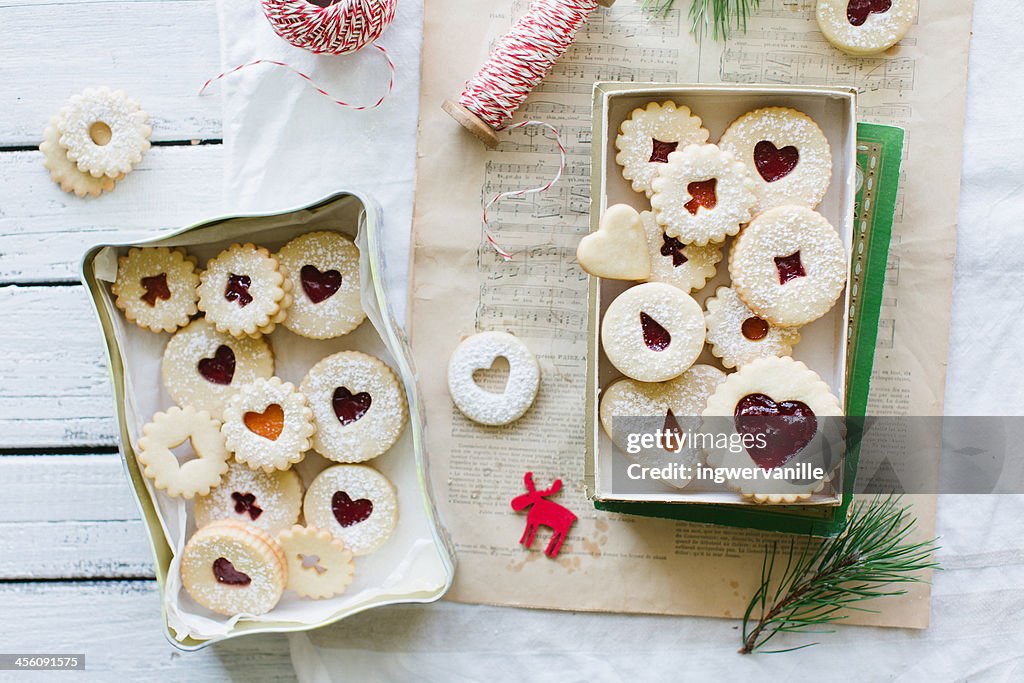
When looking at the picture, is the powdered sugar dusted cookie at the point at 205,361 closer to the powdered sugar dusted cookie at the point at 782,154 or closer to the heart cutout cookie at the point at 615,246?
the heart cutout cookie at the point at 615,246

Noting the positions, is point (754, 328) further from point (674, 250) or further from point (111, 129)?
point (111, 129)

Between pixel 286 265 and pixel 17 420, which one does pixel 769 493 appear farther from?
pixel 17 420

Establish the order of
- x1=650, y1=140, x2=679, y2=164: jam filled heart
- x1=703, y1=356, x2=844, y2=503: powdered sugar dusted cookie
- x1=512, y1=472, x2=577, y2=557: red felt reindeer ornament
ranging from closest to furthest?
1. x1=703, y1=356, x2=844, y2=503: powdered sugar dusted cookie
2. x1=650, y1=140, x2=679, y2=164: jam filled heart
3. x1=512, y1=472, x2=577, y2=557: red felt reindeer ornament

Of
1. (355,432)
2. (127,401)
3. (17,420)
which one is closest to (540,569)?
(355,432)

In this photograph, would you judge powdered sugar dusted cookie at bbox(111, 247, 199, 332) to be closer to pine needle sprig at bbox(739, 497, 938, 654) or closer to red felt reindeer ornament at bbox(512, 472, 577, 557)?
red felt reindeer ornament at bbox(512, 472, 577, 557)

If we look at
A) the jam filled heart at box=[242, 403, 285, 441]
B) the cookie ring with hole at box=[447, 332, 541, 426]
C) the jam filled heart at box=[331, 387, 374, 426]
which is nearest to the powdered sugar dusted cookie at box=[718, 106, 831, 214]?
the cookie ring with hole at box=[447, 332, 541, 426]

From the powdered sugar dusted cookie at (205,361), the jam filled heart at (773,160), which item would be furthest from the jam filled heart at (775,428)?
the powdered sugar dusted cookie at (205,361)

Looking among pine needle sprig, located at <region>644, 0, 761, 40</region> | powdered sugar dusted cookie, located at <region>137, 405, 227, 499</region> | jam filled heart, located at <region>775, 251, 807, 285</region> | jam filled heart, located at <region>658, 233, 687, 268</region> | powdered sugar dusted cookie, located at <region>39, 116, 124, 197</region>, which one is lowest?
powdered sugar dusted cookie, located at <region>137, 405, 227, 499</region>
